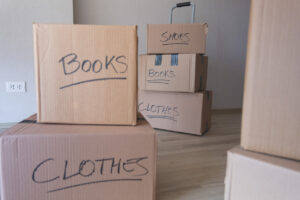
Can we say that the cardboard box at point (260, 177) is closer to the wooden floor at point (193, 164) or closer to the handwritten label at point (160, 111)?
the wooden floor at point (193, 164)

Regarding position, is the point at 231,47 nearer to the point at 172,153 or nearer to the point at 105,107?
the point at 172,153

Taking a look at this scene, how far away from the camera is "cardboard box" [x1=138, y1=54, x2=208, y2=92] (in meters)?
1.68

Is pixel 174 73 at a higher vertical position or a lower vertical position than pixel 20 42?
lower

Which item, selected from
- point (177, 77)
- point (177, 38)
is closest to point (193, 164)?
point (177, 77)

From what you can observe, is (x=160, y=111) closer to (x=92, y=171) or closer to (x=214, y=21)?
(x=92, y=171)

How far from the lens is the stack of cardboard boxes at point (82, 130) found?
0.65 metres

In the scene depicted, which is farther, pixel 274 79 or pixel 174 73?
pixel 174 73

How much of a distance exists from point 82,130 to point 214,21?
2.37 metres

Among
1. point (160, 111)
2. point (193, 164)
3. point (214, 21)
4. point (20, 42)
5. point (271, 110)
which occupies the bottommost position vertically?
point (193, 164)

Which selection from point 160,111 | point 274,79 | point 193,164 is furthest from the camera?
point 160,111

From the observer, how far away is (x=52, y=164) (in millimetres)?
660

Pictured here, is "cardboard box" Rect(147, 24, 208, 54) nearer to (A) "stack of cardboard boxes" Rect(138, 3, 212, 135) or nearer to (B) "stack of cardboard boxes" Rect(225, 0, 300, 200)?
(A) "stack of cardboard boxes" Rect(138, 3, 212, 135)

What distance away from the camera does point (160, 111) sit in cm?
189

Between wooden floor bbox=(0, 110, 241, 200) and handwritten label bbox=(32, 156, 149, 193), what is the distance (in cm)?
25
